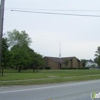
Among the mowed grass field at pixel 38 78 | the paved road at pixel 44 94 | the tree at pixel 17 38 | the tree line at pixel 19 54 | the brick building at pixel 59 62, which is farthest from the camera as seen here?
the brick building at pixel 59 62

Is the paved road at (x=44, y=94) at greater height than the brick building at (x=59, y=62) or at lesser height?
lesser

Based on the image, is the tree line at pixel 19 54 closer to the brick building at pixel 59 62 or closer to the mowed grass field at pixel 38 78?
the mowed grass field at pixel 38 78

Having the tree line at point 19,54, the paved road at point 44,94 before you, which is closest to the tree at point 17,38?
the tree line at point 19,54

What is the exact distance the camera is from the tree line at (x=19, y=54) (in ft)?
101

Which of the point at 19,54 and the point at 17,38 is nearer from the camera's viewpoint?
the point at 19,54

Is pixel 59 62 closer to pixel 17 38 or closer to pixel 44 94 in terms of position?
pixel 17 38

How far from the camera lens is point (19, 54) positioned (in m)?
52.7

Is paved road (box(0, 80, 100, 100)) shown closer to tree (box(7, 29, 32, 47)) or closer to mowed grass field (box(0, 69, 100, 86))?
mowed grass field (box(0, 69, 100, 86))

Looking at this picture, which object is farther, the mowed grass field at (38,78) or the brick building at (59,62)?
the brick building at (59,62)

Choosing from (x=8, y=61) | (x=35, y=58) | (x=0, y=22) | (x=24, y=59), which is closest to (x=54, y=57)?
(x=35, y=58)

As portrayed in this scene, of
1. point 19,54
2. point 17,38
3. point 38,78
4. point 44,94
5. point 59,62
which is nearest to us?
point 44,94

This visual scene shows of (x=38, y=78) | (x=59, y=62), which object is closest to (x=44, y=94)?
(x=38, y=78)

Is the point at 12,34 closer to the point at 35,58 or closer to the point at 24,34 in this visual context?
the point at 24,34

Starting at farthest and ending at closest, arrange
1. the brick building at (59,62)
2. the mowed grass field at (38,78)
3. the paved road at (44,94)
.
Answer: the brick building at (59,62), the mowed grass field at (38,78), the paved road at (44,94)
